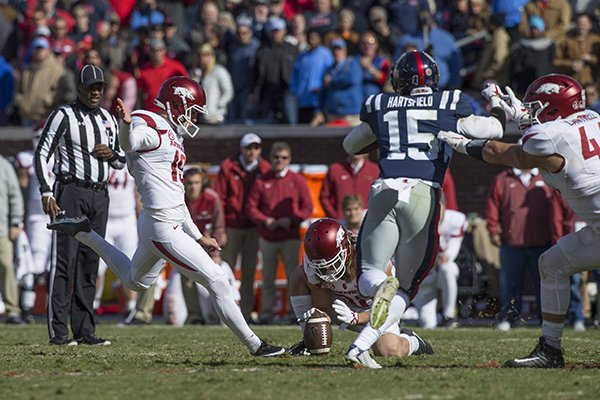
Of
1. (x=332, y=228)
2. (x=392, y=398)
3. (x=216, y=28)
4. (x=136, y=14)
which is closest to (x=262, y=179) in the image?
(x=216, y=28)

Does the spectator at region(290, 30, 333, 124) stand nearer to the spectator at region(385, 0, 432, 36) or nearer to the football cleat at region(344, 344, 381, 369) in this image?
the spectator at region(385, 0, 432, 36)

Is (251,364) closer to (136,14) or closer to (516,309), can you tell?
(516,309)

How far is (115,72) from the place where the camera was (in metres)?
15.5

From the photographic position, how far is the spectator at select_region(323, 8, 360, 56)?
15.5 meters

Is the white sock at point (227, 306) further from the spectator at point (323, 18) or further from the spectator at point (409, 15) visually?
the spectator at point (323, 18)

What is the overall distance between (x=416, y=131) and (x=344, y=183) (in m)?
6.03

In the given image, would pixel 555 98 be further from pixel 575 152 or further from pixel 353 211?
pixel 353 211

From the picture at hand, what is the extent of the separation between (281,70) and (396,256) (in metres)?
8.24

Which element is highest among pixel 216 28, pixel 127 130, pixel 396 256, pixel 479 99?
pixel 216 28

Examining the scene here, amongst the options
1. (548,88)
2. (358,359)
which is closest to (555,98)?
(548,88)

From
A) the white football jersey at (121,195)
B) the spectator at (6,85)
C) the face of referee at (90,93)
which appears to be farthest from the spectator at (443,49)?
the face of referee at (90,93)

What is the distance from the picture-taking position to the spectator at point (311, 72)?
14.9 metres

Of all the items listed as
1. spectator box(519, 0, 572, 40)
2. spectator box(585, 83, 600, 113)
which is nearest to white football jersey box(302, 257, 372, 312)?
spectator box(585, 83, 600, 113)

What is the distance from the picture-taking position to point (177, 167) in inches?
313
